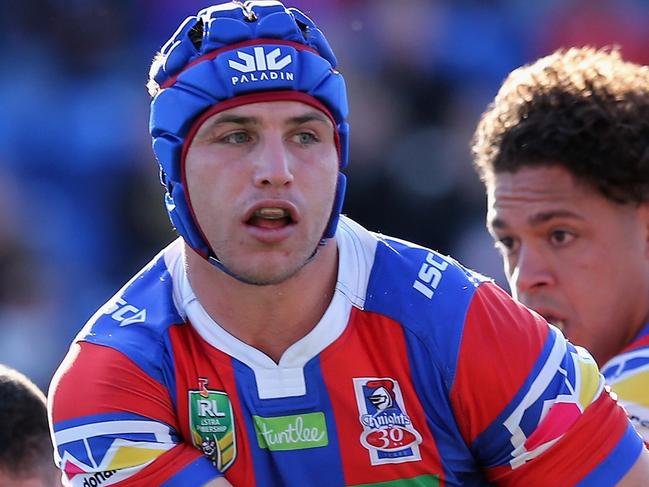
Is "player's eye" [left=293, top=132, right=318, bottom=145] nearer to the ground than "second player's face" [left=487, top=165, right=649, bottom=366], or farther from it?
farther from it

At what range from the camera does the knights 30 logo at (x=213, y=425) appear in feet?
10.5

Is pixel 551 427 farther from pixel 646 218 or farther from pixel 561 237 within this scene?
pixel 646 218

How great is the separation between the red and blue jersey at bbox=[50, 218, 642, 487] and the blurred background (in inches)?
176

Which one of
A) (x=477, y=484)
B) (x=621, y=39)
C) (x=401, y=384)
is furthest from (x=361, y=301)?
(x=621, y=39)

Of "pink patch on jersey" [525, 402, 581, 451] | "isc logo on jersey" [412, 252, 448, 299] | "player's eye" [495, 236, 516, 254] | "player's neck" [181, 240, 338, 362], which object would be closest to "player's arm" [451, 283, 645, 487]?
"pink patch on jersey" [525, 402, 581, 451]

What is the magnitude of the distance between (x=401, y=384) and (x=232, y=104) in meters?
0.78

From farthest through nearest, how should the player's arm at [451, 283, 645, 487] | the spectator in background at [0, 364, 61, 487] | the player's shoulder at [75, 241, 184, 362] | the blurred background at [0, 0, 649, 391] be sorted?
the blurred background at [0, 0, 649, 391], the spectator in background at [0, 364, 61, 487], the player's shoulder at [75, 241, 184, 362], the player's arm at [451, 283, 645, 487]

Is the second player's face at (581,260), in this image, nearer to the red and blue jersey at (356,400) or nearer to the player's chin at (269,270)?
the red and blue jersey at (356,400)

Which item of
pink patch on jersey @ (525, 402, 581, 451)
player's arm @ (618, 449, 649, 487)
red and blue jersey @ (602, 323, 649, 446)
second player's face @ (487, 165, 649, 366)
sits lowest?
player's arm @ (618, 449, 649, 487)

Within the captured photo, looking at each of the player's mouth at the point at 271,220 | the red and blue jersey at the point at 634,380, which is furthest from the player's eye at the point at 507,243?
the player's mouth at the point at 271,220

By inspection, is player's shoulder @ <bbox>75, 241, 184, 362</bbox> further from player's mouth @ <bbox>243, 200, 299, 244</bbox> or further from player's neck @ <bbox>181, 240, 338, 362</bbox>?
player's mouth @ <bbox>243, 200, 299, 244</bbox>

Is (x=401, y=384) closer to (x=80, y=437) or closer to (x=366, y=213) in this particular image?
(x=80, y=437)

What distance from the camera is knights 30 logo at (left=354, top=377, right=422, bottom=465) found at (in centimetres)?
320

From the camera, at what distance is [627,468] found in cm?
317
